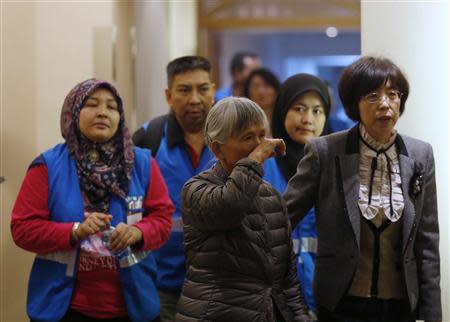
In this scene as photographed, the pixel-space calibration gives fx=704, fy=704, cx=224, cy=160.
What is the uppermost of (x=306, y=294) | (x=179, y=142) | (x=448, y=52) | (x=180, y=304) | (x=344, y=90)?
(x=448, y=52)

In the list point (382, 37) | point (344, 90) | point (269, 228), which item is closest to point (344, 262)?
point (269, 228)

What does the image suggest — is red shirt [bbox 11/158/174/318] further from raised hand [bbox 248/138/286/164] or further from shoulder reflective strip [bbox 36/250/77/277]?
raised hand [bbox 248/138/286/164]

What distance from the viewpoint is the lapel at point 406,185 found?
7.75 ft

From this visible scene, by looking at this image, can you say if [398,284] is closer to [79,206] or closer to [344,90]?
[344,90]

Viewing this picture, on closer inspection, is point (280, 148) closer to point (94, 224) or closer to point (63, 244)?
point (94, 224)

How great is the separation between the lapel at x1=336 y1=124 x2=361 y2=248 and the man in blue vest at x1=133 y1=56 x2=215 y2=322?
0.77 metres

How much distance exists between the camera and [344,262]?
7.86ft

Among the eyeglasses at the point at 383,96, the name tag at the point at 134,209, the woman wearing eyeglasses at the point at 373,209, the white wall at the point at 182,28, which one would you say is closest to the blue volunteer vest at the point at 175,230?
the name tag at the point at 134,209

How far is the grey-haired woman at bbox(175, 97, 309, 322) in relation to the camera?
2.01m

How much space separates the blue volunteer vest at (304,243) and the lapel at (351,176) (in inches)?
22.2

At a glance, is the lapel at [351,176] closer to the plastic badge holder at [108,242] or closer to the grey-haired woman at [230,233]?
the grey-haired woman at [230,233]

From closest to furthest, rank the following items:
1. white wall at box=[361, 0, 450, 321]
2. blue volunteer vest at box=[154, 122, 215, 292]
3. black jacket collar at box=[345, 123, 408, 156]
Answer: black jacket collar at box=[345, 123, 408, 156], white wall at box=[361, 0, 450, 321], blue volunteer vest at box=[154, 122, 215, 292]

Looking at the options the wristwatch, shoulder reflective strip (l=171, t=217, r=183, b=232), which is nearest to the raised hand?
the wristwatch

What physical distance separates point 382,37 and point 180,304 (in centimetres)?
162
